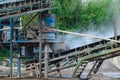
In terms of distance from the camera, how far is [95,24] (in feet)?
214

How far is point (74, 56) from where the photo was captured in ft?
93.4

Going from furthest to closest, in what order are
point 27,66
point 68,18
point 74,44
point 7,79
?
1. point 68,18
2. point 74,44
3. point 27,66
4. point 7,79

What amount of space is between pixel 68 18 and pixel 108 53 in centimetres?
3762

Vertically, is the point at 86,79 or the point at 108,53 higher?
the point at 108,53

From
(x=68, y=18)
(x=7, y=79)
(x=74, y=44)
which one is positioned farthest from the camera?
(x=68, y=18)

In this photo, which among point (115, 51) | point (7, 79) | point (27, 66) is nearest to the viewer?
point (115, 51)

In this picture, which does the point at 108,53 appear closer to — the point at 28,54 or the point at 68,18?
the point at 28,54

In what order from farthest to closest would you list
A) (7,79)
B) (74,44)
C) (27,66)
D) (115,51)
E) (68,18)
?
(68,18)
(74,44)
(27,66)
(7,79)
(115,51)

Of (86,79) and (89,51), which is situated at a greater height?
(89,51)

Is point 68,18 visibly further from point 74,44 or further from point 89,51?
Result: point 89,51

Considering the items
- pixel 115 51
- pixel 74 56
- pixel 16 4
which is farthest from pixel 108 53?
pixel 16 4

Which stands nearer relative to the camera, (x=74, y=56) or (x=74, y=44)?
(x=74, y=56)

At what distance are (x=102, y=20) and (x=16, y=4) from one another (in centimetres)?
3864

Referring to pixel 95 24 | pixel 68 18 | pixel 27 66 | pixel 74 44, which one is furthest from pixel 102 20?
pixel 27 66
